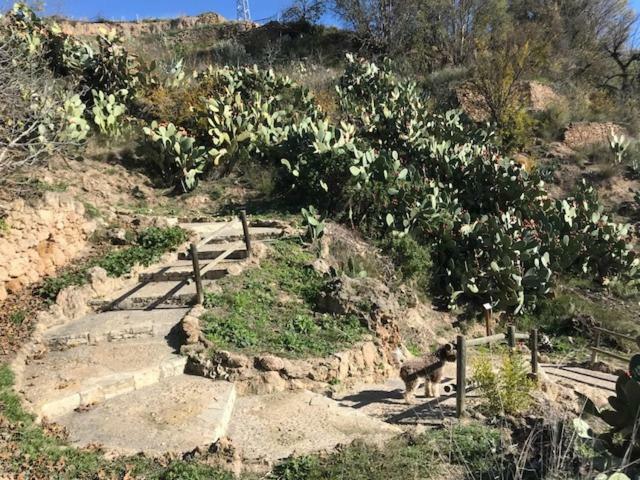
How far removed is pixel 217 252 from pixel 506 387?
16.8ft

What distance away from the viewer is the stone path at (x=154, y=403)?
4.89 metres

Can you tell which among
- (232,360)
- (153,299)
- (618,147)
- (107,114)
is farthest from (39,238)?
(618,147)

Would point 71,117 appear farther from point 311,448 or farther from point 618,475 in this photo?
point 618,475

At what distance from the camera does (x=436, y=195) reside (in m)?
10.1

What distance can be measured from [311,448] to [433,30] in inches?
734

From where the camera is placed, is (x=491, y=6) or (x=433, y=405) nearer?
(x=433, y=405)

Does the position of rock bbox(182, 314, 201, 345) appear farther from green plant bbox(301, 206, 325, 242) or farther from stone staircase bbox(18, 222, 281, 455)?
green plant bbox(301, 206, 325, 242)

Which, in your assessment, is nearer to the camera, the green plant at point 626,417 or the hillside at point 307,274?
the green plant at point 626,417

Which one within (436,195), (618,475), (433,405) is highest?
(436,195)

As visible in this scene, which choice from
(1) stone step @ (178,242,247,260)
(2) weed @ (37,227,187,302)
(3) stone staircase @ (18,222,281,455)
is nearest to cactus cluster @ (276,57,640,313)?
(1) stone step @ (178,242,247,260)

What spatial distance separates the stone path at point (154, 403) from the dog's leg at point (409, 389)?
684 mm

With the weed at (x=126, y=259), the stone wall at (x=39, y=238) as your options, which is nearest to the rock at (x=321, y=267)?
the weed at (x=126, y=259)

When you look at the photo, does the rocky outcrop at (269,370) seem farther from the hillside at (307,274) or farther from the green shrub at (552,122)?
the green shrub at (552,122)

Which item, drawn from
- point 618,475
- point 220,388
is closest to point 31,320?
point 220,388
